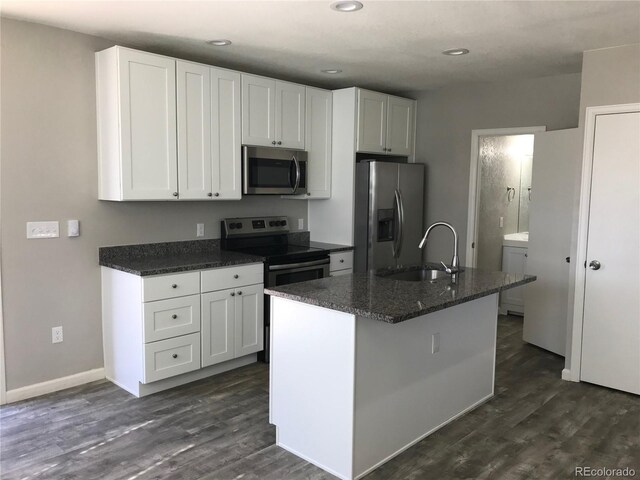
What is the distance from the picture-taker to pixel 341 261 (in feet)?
16.1

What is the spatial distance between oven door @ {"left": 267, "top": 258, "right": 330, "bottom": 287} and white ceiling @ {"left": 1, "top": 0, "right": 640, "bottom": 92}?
1673 millimetres

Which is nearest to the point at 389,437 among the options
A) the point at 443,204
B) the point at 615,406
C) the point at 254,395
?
the point at 254,395

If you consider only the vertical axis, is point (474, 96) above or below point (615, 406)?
above

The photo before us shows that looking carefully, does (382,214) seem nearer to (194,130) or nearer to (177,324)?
(194,130)

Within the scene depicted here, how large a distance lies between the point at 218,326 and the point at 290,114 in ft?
6.43

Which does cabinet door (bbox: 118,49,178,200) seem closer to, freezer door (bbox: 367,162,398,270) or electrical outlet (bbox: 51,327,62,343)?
electrical outlet (bbox: 51,327,62,343)

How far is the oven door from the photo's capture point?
4.20m

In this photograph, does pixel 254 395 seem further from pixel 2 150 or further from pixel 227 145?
pixel 2 150

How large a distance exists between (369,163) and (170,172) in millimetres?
1888

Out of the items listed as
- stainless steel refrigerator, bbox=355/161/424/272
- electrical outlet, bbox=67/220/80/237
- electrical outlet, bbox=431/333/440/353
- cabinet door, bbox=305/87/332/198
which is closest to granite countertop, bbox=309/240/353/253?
stainless steel refrigerator, bbox=355/161/424/272

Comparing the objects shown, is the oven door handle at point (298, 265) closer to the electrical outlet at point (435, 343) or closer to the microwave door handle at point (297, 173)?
the microwave door handle at point (297, 173)

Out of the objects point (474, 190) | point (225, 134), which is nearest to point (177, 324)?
point (225, 134)

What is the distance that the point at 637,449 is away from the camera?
2.94 meters

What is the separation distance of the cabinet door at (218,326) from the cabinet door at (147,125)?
0.82m
